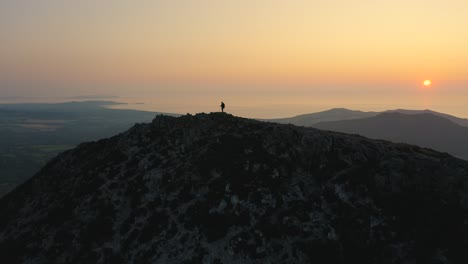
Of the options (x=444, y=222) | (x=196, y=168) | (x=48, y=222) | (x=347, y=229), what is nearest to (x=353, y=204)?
(x=347, y=229)

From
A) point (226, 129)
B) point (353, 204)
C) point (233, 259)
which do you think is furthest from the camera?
point (226, 129)

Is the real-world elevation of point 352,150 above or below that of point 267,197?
above

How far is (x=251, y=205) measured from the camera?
37.4 m

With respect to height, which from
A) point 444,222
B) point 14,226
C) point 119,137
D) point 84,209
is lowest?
point 14,226

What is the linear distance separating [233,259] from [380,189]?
1728cm

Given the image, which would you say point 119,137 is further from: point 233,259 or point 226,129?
point 233,259

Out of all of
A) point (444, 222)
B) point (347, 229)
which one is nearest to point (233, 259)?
point (347, 229)

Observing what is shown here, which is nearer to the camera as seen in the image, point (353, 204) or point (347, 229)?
point (347, 229)

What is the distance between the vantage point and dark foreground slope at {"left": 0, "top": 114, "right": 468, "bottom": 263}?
32.7m

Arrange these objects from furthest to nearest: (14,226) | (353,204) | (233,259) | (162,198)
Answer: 1. (14,226)
2. (162,198)
3. (353,204)
4. (233,259)

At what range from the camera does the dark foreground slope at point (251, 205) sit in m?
32.7

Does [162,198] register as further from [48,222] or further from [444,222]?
[444,222]

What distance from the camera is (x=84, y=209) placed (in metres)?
42.3

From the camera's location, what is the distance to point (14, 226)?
1740 inches
